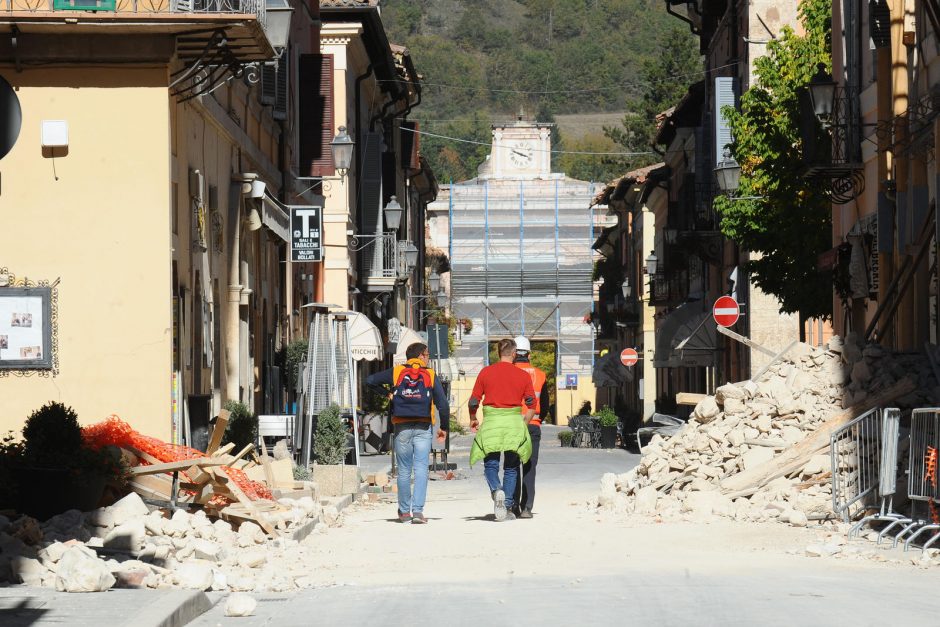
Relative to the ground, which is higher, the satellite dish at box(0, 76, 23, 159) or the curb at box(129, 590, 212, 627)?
the satellite dish at box(0, 76, 23, 159)

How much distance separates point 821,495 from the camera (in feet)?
53.5

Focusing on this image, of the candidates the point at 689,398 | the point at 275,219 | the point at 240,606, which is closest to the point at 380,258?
the point at 275,219

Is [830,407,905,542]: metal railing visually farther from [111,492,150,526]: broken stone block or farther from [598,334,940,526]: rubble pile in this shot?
[111,492,150,526]: broken stone block

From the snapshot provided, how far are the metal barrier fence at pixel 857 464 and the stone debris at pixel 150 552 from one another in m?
4.83

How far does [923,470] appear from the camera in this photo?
46.7 feet

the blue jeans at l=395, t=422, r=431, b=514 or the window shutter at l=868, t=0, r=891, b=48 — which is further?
the window shutter at l=868, t=0, r=891, b=48

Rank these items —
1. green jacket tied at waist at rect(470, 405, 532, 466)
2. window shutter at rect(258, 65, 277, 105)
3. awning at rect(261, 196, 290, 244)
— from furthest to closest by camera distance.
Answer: window shutter at rect(258, 65, 277, 105), awning at rect(261, 196, 290, 244), green jacket tied at waist at rect(470, 405, 532, 466)

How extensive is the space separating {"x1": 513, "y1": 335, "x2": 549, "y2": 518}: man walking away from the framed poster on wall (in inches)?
189

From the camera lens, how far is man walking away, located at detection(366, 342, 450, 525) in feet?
54.2

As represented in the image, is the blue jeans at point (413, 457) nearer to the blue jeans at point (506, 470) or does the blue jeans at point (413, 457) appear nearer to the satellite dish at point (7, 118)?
the blue jeans at point (506, 470)

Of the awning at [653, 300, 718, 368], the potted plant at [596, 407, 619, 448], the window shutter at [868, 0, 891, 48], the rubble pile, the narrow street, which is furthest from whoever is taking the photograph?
the potted plant at [596, 407, 619, 448]

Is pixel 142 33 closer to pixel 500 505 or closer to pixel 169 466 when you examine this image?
pixel 169 466

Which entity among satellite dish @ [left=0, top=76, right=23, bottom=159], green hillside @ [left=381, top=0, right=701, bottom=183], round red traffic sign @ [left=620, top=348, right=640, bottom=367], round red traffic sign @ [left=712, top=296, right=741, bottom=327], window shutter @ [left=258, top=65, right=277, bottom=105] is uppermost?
green hillside @ [left=381, top=0, right=701, bottom=183]

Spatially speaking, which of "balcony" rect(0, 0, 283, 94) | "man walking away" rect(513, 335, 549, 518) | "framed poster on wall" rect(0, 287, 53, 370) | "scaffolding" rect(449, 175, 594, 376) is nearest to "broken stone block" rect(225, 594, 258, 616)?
"man walking away" rect(513, 335, 549, 518)
